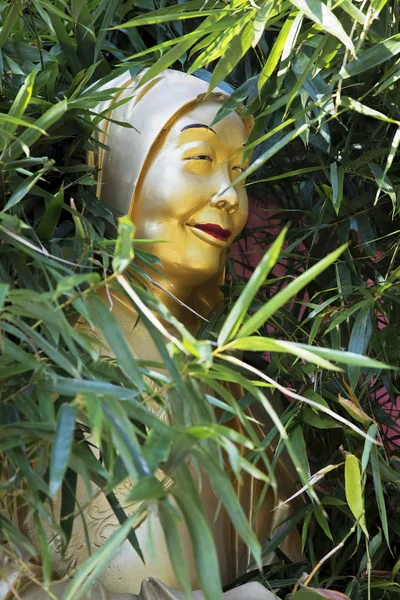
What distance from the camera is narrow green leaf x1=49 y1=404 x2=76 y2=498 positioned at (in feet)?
3.53

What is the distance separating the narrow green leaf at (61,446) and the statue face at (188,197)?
0.55 m

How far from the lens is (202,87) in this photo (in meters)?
1.72

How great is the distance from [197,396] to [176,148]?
1.94ft

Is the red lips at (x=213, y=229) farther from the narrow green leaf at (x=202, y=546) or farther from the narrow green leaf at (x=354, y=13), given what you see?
the narrow green leaf at (x=202, y=546)

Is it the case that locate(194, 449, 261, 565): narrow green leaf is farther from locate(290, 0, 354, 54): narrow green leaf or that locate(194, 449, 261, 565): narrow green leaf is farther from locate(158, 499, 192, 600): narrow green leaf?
locate(290, 0, 354, 54): narrow green leaf

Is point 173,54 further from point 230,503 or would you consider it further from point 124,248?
point 230,503

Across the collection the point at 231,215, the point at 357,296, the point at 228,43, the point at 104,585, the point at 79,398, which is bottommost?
the point at 104,585

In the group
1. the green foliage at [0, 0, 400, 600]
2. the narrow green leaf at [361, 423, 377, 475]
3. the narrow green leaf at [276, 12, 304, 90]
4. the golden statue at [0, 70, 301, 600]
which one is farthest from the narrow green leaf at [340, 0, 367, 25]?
the narrow green leaf at [361, 423, 377, 475]

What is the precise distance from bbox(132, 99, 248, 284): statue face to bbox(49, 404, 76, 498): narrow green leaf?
553 mm

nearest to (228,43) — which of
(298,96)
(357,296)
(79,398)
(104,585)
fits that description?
(298,96)

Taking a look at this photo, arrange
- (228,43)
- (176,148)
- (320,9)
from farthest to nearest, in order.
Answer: (176,148) < (228,43) < (320,9)

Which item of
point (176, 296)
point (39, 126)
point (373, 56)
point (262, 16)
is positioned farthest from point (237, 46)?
point (176, 296)

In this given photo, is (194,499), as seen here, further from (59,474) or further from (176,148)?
(176,148)

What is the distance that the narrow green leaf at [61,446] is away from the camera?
1.08 metres
